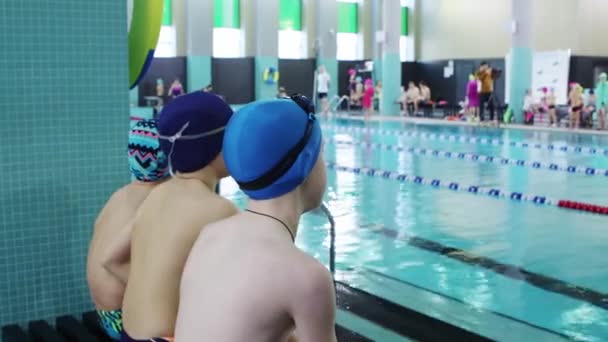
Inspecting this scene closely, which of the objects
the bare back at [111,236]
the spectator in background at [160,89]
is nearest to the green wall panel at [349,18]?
the spectator in background at [160,89]

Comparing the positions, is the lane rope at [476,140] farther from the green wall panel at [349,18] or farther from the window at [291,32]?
the green wall panel at [349,18]

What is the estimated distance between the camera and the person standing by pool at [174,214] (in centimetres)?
218

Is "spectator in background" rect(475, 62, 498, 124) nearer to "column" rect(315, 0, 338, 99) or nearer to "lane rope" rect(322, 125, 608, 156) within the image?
"lane rope" rect(322, 125, 608, 156)

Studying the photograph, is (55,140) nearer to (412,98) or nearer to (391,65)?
(412,98)

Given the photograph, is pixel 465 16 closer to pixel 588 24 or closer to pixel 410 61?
pixel 410 61

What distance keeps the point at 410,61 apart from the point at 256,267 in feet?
106

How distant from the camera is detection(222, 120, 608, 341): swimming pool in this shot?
457 centimetres

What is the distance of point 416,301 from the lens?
483 centimetres

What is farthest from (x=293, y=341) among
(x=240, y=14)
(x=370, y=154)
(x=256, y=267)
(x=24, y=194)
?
(x=240, y=14)

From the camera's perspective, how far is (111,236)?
2.73m

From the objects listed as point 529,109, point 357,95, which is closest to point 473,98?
point 529,109

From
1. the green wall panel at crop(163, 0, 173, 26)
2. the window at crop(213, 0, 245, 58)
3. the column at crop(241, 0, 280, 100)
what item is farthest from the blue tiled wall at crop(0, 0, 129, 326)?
the window at crop(213, 0, 245, 58)

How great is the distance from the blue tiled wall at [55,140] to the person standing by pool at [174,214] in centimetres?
174

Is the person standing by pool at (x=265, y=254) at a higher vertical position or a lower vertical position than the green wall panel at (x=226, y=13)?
lower
